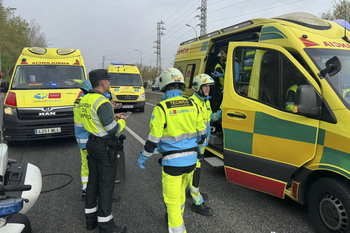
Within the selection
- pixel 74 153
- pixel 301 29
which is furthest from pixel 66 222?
pixel 301 29

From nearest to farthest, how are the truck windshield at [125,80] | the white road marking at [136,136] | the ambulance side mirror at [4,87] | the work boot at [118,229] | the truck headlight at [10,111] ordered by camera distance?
the work boot at [118,229], the truck headlight at [10,111], the ambulance side mirror at [4,87], the white road marking at [136,136], the truck windshield at [125,80]

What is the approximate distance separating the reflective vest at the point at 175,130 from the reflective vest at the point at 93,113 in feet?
1.88

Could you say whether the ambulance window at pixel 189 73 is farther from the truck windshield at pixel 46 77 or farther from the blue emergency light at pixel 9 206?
the blue emergency light at pixel 9 206

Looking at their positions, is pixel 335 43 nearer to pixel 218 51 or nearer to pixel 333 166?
pixel 333 166

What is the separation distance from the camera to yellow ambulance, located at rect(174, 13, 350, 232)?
242 cm

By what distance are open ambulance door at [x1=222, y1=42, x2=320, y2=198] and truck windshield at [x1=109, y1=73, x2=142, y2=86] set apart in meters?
9.92

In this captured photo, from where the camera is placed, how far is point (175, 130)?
2357 millimetres

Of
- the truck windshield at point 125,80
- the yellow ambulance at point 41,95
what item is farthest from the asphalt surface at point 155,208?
the truck windshield at point 125,80

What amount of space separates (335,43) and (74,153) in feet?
17.3

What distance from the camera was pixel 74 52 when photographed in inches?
272

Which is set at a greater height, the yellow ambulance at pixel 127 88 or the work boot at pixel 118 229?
the yellow ambulance at pixel 127 88

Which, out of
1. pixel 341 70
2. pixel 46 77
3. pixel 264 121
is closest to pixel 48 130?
pixel 46 77

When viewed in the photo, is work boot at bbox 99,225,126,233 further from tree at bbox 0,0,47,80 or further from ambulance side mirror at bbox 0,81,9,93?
tree at bbox 0,0,47,80

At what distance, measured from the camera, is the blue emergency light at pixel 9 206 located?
1.60 metres
